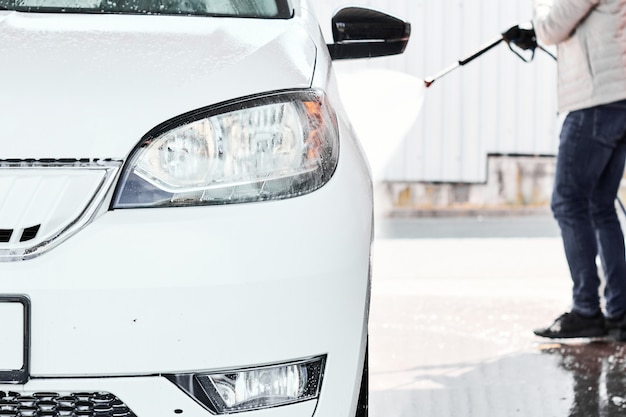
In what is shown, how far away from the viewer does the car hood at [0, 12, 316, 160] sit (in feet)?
5.33

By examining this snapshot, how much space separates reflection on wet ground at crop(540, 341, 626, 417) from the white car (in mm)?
1604

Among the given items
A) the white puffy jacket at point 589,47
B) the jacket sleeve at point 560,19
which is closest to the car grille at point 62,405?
the white puffy jacket at point 589,47

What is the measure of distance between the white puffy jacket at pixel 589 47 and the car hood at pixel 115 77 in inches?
84.6

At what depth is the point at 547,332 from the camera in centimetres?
410

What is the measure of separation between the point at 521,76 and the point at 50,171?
30.5 feet

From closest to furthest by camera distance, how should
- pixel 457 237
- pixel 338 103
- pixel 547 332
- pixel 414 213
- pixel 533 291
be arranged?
pixel 338 103 < pixel 547 332 < pixel 533 291 < pixel 457 237 < pixel 414 213

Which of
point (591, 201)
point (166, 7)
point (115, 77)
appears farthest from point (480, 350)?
point (115, 77)

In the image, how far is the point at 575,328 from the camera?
4082 millimetres

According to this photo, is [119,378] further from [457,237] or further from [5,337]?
[457,237]

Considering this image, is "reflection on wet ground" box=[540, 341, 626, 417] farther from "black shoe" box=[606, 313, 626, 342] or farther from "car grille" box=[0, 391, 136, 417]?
"car grille" box=[0, 391, 136, 417]

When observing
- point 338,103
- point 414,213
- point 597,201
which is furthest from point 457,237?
point 338,103

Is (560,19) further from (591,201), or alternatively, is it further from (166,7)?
(166,7)

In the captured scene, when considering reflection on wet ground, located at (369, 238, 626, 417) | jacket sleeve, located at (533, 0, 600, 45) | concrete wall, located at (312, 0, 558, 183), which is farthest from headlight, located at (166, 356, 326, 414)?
concrete wall, located at (312, 0, 558, 183)

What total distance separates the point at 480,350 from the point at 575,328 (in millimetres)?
428
